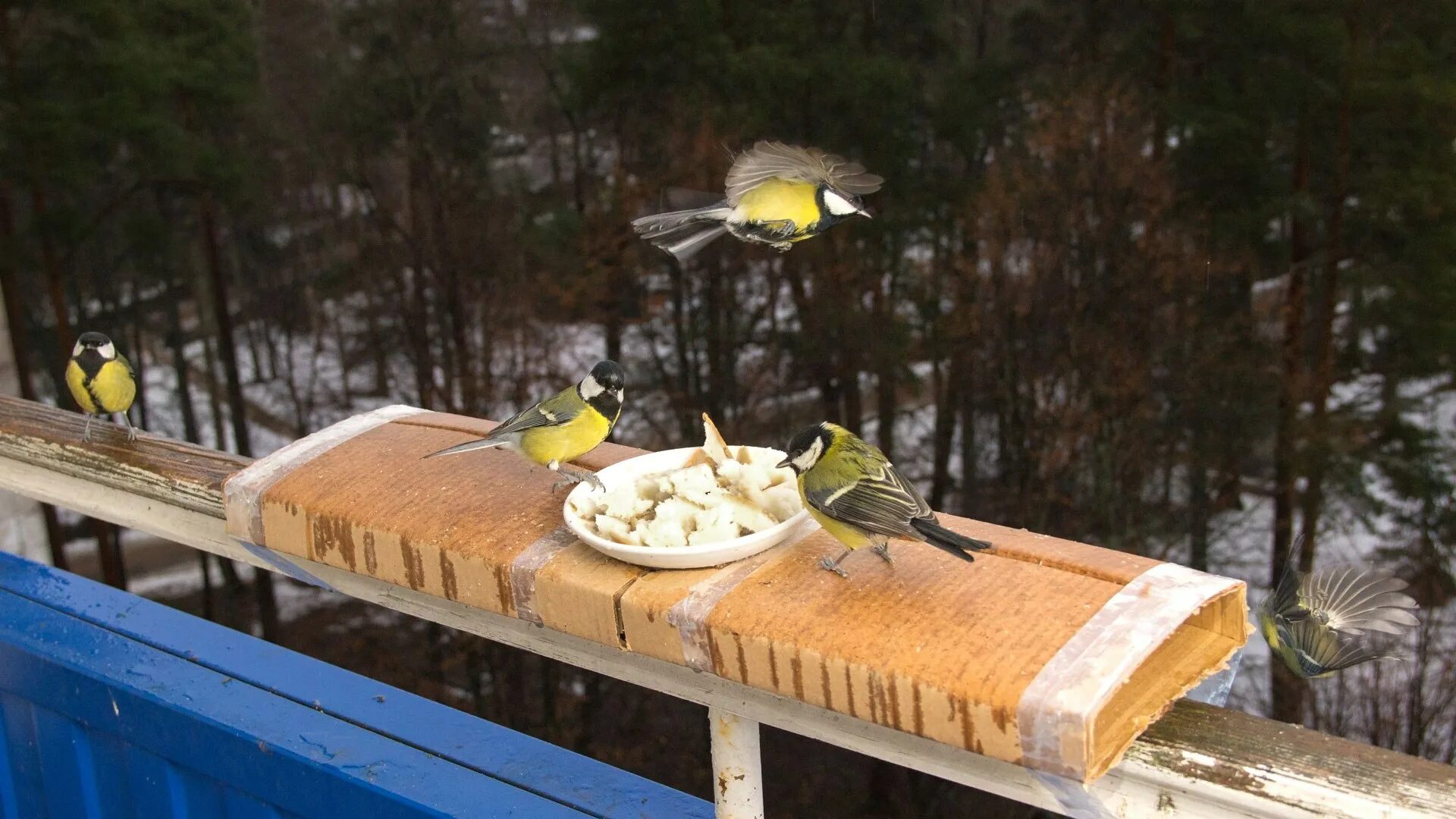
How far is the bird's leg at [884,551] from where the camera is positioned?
1266 millimetres

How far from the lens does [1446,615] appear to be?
8375 mm

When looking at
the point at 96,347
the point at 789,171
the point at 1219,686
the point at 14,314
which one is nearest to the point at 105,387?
the point at 96,347

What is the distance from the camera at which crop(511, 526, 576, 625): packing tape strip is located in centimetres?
125

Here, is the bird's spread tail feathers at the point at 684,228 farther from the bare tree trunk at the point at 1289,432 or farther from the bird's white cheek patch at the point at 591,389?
the bare tree trunk at the point at 1289,432

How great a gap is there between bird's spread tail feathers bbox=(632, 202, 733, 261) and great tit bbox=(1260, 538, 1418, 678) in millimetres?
1092

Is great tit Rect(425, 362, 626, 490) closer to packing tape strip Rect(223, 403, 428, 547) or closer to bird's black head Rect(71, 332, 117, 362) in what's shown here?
packing tape strip Rect(223, 403, 428, 547)

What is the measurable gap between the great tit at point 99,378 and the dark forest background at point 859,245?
17.0 ft

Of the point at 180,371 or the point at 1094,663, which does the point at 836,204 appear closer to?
the point at 1094,663

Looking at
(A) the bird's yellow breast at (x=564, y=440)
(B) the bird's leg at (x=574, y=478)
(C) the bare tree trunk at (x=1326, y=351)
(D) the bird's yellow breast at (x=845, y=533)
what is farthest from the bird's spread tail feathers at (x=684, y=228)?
(C) the bare tree trunk at (x=1326, y=351)

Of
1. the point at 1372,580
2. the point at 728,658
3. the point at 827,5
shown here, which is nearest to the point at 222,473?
the point at 728,658

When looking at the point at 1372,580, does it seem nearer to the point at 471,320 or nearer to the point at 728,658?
the point at 728,658

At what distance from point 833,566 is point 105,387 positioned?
2411mm

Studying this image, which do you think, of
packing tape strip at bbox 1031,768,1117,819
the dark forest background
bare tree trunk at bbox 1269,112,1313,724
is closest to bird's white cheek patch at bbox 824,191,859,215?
packing tape strip at bbox 1031,768,1117,819

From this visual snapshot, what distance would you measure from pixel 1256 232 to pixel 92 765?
27.8ft
